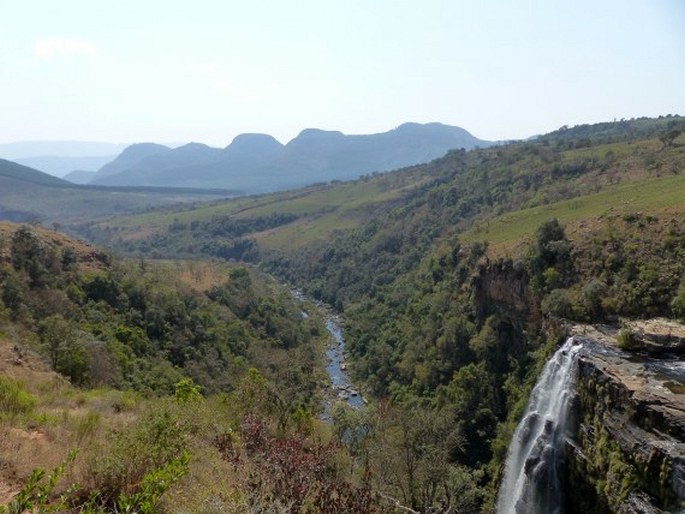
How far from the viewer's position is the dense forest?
11438mm

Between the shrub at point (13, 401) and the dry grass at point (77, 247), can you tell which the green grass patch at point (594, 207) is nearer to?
the dry grass at point (77, 247)

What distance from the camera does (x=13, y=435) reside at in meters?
11.1

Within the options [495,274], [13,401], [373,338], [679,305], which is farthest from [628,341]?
[373,338]

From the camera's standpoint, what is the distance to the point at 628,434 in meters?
24.0

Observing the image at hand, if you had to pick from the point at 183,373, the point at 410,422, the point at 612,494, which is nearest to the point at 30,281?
the point at 183,373

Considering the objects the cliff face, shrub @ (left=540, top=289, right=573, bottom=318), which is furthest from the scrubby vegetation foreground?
shrub @ (left=540, top=289, right=573, bottom=318)

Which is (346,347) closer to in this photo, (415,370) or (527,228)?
(415,370)

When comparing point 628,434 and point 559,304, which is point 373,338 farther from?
point 628,434

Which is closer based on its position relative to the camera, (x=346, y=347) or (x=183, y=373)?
(x=183, y=373)

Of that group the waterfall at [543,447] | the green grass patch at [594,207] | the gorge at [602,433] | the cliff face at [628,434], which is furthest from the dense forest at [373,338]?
the cliff face at [628,434]

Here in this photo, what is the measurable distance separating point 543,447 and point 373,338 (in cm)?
4609

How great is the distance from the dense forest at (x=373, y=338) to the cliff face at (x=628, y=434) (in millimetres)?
6809

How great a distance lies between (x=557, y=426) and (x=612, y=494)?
5.90m

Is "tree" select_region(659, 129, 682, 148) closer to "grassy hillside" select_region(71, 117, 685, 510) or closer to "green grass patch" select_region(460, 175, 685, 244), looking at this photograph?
"grassy hillside" select_region(71, 117, 685, 510)
